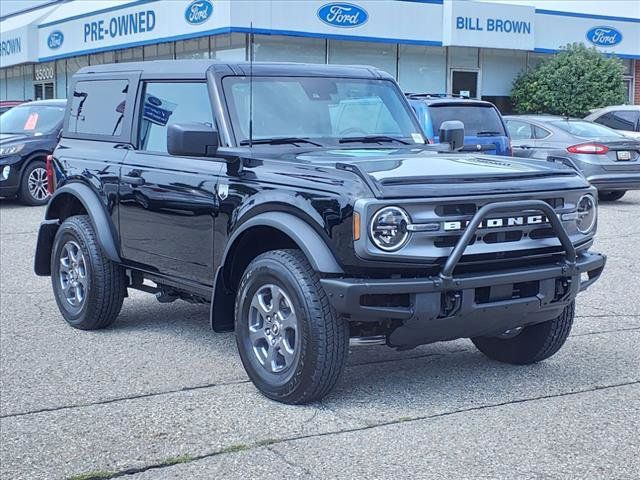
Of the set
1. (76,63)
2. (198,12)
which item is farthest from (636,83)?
(76,63)

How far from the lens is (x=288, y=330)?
17.5 feet

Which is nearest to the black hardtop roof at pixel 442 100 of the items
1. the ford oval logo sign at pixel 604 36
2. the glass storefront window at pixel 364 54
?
the glass storefront window at pixel 364 54

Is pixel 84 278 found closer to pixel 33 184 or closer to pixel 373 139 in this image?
pixel 373 139

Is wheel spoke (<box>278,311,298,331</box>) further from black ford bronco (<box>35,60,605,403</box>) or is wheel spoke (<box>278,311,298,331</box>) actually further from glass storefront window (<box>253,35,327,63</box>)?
glass storefront window (<box>253,35,327,63</box>)

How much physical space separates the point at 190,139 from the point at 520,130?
11.4 m

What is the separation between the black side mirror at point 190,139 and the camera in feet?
18.6

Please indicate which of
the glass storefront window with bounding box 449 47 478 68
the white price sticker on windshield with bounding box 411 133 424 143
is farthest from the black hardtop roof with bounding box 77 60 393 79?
the glass storefront window with bounding box 449 47 478 68

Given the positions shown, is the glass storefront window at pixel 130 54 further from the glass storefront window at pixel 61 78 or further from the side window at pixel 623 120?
the side window at pixel 623 120

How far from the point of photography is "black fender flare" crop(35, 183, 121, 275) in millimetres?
6910

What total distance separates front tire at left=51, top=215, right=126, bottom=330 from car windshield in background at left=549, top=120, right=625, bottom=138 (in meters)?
10.2

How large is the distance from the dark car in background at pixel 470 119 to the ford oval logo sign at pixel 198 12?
39.3ft

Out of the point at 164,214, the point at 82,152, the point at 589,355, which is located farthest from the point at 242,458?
the point at 82,152

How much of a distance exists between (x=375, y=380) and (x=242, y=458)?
4.78ft

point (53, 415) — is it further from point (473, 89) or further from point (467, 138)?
point (473, 89)
